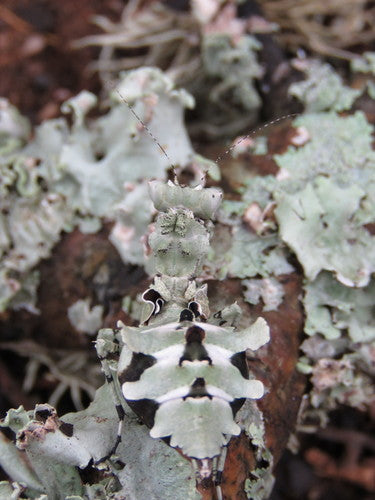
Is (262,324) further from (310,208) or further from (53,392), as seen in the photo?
(53,392)

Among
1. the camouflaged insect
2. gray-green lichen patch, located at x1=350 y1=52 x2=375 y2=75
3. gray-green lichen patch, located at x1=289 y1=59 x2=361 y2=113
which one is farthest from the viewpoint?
gray-green lichen patch, located at x1=350 y1=52 x2=375 y2=75

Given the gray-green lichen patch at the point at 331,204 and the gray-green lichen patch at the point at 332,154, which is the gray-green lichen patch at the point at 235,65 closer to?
the gray-green lichen patch at the point at 332,154

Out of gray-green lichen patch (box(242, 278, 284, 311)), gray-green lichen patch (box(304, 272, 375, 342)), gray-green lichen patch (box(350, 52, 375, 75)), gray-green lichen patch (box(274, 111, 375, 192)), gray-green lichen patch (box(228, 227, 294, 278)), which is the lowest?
gray-green lichen patch (box(304, 272, 375, 342))

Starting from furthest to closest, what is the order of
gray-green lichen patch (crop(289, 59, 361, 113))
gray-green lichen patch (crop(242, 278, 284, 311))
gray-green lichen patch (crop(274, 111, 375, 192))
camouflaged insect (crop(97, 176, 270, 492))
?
1. gray-green lichen patch (crop(289, 59, 361, 113))
2. gray-green lichen patch (crop(274, 111, 375, 192))
3. gray-green lichen patch (crop(242, 278, 284, 311))
4. camouflaged insect (crop(97, 176, 270, 492))

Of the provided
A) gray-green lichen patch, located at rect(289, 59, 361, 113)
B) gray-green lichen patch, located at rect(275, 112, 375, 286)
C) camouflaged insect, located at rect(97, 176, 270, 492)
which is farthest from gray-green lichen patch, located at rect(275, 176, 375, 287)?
gray-green lichen patch, located at rect(289, 59, 361, 113)

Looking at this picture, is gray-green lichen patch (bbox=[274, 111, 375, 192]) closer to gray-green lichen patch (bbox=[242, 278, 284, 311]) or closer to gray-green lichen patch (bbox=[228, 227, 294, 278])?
gray-green lichen patch (bbox=[228, 227, 294, 278])

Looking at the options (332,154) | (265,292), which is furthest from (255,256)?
(332,154)

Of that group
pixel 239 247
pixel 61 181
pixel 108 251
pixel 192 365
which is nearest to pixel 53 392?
pixel 108 251
